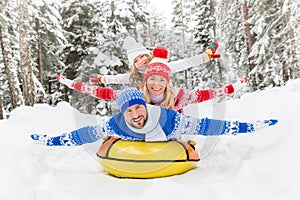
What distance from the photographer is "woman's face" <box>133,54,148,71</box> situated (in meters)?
4.83

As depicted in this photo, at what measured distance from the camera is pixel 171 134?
11.2 ft

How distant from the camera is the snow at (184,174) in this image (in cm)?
263

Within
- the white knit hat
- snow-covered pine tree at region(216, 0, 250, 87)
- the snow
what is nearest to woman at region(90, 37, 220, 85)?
the white knit hat

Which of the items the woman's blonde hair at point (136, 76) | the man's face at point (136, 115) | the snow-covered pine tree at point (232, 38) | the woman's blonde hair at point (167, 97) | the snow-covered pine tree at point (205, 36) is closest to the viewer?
the man's face at point (136, 115)

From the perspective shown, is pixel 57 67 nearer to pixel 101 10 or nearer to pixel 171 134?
pixel 101 10

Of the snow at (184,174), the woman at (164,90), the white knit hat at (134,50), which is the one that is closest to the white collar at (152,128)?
the snow at (184,174)

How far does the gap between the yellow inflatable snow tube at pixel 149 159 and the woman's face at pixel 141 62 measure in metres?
1.71

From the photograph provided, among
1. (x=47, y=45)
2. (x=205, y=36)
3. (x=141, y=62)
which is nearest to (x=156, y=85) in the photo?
(x=141, y=62)

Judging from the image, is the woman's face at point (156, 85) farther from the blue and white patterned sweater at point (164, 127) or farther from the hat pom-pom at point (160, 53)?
the blue and white patterned sweater at point (164, 127)

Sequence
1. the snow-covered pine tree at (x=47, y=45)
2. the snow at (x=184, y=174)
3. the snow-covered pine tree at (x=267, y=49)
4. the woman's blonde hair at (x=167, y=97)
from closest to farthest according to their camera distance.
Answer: the snow at (x=184, y=174)
the woman's blonde hair at (x=167, y=97)
the snow-covered pine tree at (x=267, y=49)
the snow-covered pine tree at (x=47, y=45)

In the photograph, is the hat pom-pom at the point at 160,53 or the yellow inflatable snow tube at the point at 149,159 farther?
the hat pom-pom at the point at 160,53

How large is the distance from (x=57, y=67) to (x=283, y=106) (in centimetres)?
1779

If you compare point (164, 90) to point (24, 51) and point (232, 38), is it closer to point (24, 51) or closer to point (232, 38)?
point (24, 51)

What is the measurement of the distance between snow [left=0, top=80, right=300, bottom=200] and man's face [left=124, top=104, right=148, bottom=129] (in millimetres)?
567
